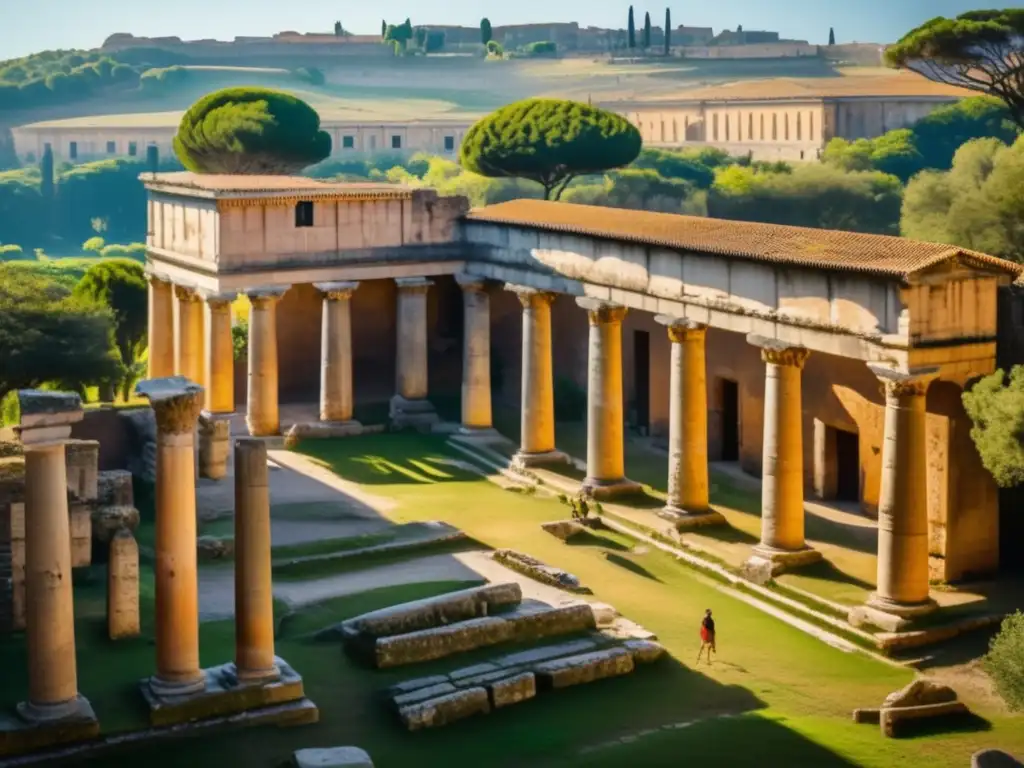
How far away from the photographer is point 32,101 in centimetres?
16400

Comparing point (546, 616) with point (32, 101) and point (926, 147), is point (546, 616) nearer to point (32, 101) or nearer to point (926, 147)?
point (926, 147)

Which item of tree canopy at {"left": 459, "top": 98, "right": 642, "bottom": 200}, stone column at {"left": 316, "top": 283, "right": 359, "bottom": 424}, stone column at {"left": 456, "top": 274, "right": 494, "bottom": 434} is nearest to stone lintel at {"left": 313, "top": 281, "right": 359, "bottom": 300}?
stone column at {"left": 316, "top": 283, "right": 359, "bottom": 424}

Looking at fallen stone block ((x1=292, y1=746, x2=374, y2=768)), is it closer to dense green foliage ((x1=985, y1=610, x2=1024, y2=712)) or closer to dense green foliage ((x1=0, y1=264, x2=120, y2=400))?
dense green foliage ((x1=985, y1=610, x2=1024, y2=712))

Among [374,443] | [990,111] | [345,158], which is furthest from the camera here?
[345,158]

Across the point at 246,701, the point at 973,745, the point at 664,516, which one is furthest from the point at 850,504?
the point at 246,701

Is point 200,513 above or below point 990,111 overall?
below

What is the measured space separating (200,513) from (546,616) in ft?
28.0

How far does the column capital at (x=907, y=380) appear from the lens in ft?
76.3

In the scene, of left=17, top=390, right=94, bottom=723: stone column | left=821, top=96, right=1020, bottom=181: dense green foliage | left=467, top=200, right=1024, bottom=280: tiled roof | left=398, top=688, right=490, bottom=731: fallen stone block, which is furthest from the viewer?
left=821, top=96, right=1020, bottom=181: dense green foliage

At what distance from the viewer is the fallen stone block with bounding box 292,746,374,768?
17688 millimetres

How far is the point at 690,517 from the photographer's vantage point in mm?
28859

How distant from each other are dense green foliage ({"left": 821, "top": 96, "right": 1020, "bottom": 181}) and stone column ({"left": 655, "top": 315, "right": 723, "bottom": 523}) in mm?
60707

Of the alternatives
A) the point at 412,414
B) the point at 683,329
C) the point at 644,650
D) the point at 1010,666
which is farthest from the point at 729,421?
the point at 1010,666

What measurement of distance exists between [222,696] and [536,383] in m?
15.1
